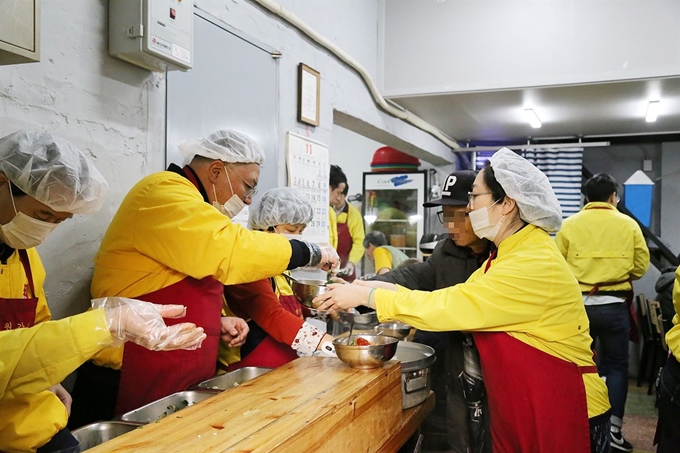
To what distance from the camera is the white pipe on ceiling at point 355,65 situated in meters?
3.47

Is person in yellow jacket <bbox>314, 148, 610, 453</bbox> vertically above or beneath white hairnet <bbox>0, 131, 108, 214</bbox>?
beneath

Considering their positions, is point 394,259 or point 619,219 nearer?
point 619,219

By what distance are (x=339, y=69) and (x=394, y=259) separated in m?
2.23

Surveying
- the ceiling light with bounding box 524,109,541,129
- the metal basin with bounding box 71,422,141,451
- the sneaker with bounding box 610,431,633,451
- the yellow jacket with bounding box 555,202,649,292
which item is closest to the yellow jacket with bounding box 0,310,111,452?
the metal basin with bounding box 71,422,141,451

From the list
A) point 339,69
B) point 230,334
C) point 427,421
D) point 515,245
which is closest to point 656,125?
point 339,69

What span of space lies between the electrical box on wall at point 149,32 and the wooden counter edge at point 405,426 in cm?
178

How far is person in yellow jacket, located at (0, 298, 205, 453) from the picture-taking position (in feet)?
Answer: 4.17

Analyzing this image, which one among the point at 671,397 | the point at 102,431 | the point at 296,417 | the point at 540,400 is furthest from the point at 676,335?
the point at 102,431

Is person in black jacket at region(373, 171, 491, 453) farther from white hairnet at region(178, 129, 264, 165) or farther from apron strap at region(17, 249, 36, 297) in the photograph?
apron strap at region(17, 249, 36, 297)

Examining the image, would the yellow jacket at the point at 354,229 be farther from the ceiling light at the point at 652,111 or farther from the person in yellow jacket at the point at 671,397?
the person in yellow jacket at the point at 671,397

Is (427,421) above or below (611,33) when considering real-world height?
below

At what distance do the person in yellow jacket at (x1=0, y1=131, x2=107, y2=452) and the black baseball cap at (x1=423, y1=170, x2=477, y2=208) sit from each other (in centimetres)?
156

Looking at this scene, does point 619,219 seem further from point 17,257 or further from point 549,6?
point 17,257

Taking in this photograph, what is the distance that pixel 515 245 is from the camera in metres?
2.27
